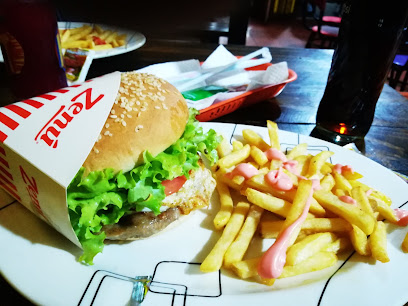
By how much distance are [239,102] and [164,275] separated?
140cm

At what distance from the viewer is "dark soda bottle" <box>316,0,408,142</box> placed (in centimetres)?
168

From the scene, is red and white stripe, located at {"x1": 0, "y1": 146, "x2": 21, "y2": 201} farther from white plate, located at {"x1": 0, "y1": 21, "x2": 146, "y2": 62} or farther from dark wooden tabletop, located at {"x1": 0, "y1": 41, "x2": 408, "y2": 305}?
white plate, located at {"x1": 0, "y1": 21, "x2": 146, "y2": 62}

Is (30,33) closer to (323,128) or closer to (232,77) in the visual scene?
(232,77)

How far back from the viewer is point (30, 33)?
2066 mm

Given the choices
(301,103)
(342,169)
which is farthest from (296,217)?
(301,103)

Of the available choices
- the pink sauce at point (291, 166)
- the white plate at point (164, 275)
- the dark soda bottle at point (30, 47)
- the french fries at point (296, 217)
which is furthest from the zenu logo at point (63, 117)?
the dark soda bottle at point (30, 47)

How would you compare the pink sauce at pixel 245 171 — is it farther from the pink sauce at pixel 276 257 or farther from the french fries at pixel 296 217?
the pink sauce at pixel 276 257

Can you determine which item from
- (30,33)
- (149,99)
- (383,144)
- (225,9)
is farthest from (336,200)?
(225,9)

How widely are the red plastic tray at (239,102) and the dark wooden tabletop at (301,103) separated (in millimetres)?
63

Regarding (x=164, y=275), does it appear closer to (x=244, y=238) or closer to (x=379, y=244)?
(x=244, y=238)

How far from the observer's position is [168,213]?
1389mm

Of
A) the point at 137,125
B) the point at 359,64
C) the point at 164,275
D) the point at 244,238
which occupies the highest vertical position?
the point at 359,64

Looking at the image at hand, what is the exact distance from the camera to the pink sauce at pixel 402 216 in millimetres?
1348

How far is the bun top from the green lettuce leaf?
0.04 m
